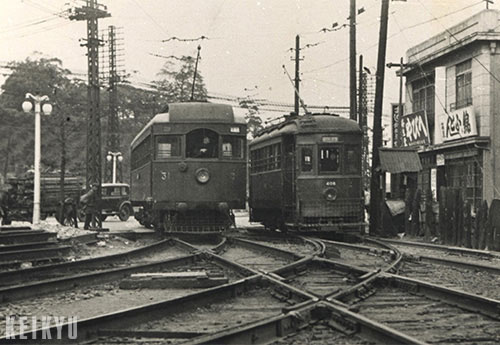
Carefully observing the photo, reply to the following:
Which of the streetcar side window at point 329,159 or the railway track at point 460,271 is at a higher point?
the streetcar side window at point 329,159

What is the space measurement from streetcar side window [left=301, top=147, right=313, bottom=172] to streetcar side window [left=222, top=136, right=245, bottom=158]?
1596 millimetres

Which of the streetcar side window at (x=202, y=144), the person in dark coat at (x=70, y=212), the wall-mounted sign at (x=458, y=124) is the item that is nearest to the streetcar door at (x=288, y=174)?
Result: the streetcar side window at (x=202, y=144)

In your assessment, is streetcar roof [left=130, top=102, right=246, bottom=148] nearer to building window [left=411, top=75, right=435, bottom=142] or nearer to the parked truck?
the parked truck

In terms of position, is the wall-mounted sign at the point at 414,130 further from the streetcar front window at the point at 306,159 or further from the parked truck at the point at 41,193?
the parked truck at the point at 41,193

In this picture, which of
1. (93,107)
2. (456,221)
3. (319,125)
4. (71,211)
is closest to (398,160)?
(319,125)

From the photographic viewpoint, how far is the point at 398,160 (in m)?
21.0

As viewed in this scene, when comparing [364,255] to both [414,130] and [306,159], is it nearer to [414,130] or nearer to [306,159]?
[306,159]

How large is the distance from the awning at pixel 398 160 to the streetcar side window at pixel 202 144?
6.00m

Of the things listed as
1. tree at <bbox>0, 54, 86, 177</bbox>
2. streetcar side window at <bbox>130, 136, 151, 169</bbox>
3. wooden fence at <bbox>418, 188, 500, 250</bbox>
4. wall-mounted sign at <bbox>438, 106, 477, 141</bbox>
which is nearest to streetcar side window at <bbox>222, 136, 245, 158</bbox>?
streetcar side window at <bbox>130, 136, 151, 169</bbox>

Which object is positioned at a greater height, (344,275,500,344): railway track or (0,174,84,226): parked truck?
(0,174,84,226): parked truck

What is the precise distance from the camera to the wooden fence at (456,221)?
46.5ft

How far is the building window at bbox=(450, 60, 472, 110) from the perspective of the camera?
82.3 feet

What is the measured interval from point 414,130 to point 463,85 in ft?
15.1

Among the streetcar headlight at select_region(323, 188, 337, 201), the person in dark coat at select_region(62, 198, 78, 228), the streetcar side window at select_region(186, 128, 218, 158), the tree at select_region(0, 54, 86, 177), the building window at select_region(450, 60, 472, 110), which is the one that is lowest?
the person in dark coat at select_region(62, 198, 78, 228)
